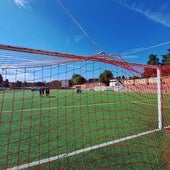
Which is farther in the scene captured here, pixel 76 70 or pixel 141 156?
pixel 76 70

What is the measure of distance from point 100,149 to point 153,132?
5.85ft

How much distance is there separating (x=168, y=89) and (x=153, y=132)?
339 centimetres

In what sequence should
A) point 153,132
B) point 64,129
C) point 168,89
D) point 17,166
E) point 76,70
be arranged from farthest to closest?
point 168,89 < point 64,129 < point 153,132 < point 76,70 < point 17,166

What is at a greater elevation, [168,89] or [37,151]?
[168,89]

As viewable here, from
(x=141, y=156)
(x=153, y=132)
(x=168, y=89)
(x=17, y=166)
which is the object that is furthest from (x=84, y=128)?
(x=168, y=89)

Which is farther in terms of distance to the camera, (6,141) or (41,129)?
(41,129)

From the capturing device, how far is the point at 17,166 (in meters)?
3.01

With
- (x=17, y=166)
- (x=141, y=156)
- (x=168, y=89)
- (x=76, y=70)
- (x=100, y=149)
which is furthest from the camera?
(x=168, y=89)

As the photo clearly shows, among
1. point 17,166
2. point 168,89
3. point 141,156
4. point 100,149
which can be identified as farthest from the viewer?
point 168,89

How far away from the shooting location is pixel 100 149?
3.69 m

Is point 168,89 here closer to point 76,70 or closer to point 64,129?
point 64,129

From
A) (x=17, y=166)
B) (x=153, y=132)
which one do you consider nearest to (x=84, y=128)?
(x=153, y=132)

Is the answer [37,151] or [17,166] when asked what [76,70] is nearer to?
[37,151]

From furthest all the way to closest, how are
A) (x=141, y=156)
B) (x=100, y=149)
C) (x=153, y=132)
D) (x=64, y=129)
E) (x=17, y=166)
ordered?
(x=64, y=129), (x=153, y=132), (x=100, y=149), (x=141, y=156), (x=17, y=166)
